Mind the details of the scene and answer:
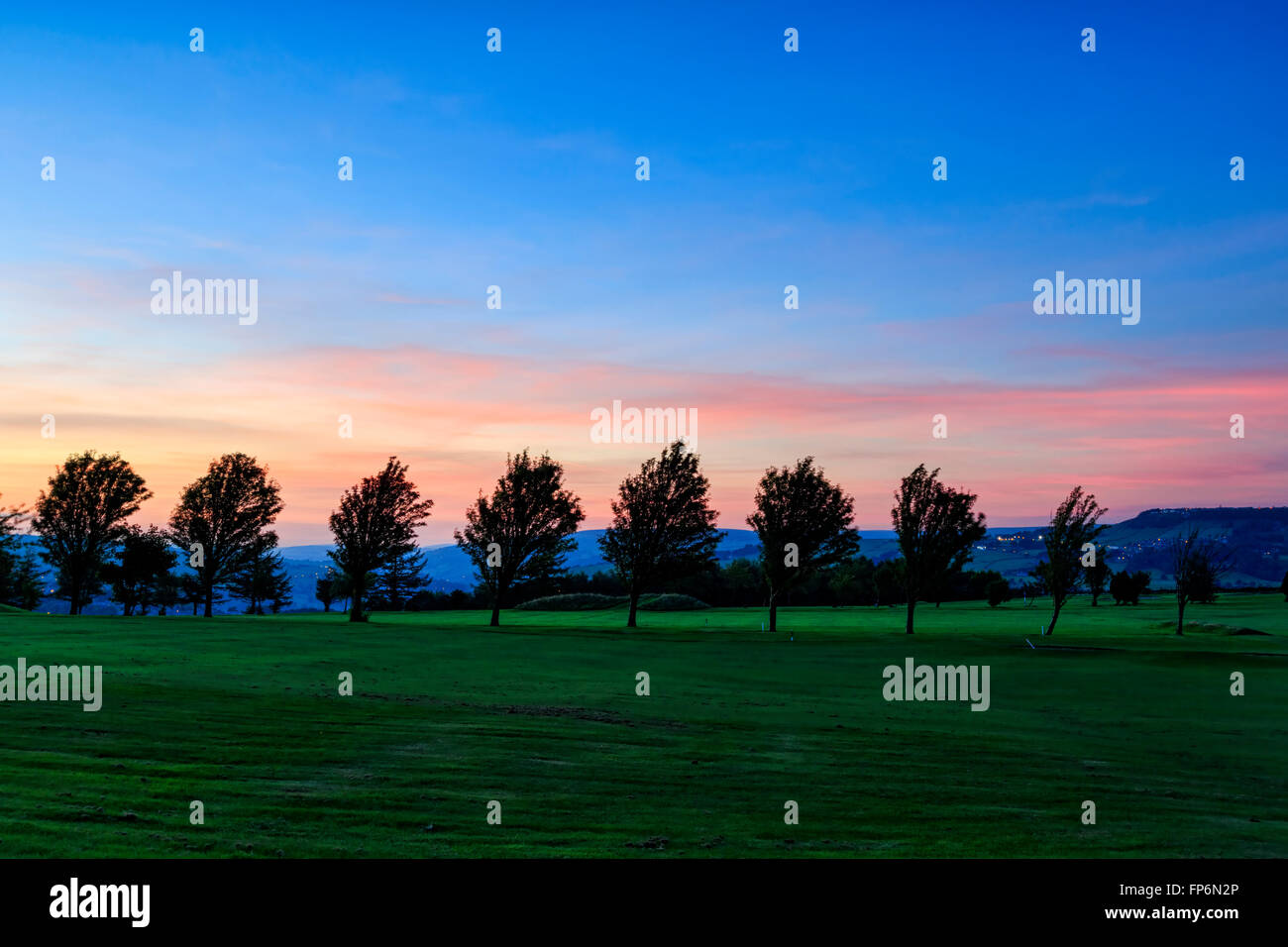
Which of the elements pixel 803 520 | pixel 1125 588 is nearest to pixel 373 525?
pixel 803 520

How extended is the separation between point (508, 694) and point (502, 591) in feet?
188

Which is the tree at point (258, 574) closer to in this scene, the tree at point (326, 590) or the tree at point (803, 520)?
the tree at point (326, 590)

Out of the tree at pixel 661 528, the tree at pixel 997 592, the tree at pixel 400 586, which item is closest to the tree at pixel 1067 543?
the tree at pixel 661 528

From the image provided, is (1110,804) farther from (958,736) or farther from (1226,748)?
(1226,748)

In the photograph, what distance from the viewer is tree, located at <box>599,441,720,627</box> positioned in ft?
298

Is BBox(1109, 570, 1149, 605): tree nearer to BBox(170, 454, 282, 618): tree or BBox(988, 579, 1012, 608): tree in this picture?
BBox(988, 579, 1012, 608): tree

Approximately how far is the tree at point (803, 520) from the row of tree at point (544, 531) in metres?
0.11

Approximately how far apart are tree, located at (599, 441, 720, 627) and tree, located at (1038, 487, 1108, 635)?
1234 inches

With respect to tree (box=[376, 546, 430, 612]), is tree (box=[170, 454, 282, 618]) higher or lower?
higher

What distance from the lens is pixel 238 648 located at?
42875mm

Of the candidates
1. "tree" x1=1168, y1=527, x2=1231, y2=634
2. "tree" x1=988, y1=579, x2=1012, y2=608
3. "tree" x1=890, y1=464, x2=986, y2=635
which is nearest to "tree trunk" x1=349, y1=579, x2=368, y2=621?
"tree" x1=890, y1=464, x2=986, y2=635

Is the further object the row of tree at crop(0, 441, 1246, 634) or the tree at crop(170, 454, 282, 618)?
the tree at crop(170, 454, 282, 618)
